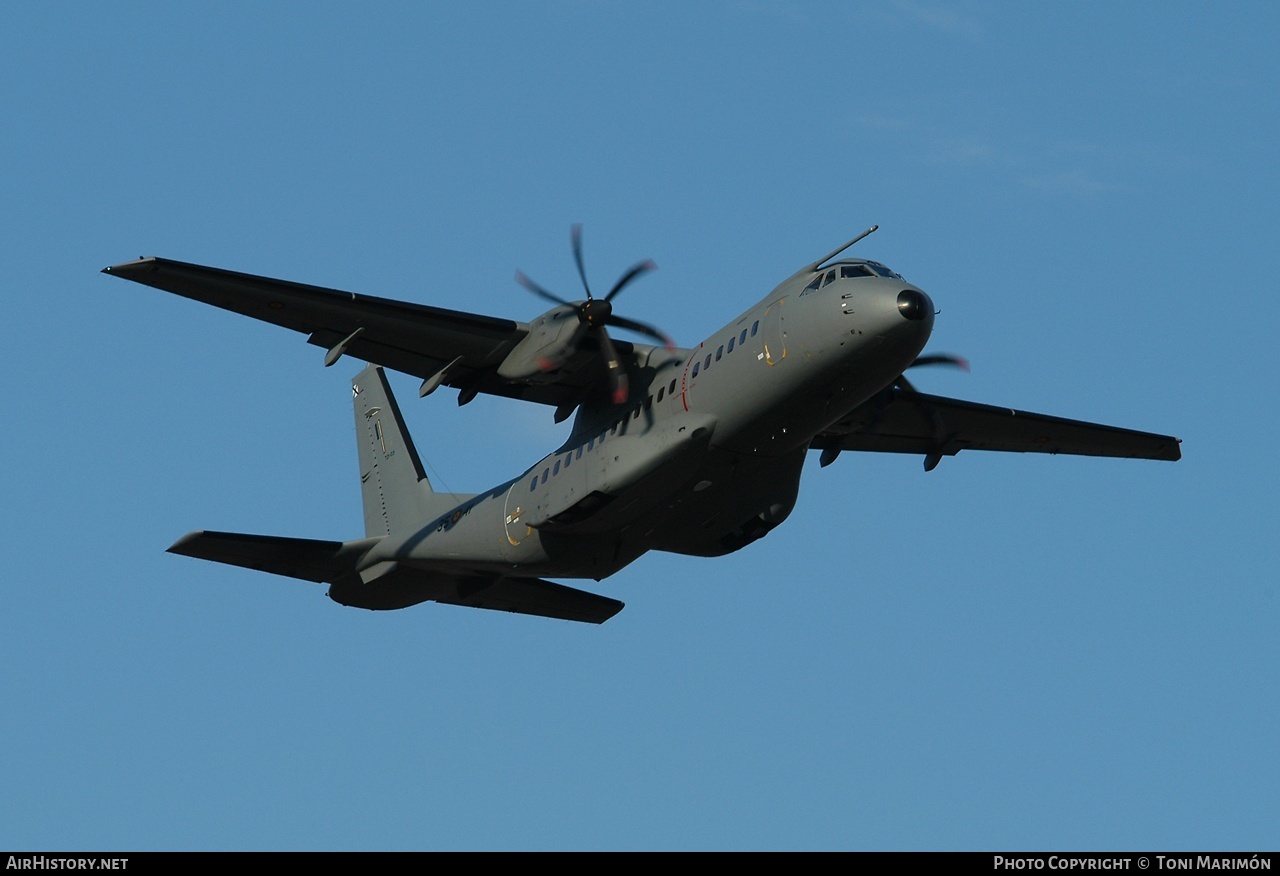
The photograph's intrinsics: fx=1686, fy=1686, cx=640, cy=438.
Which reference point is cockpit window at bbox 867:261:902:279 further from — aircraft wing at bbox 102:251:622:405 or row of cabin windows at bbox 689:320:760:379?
aircraft wing at bbox 102:251:622:405

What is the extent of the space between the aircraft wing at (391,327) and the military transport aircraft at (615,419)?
35mm

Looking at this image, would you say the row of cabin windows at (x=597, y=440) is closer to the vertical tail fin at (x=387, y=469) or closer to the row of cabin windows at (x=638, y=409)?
the row of cabin windows at (x=638, y=409)

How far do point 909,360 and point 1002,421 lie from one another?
660 cm

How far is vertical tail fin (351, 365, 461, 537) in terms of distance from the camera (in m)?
32.7

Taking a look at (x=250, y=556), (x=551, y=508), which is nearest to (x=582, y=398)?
(x=551, y=508)

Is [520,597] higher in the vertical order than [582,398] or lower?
lower

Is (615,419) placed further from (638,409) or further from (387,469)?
(387,469)

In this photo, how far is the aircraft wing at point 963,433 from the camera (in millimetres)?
30438

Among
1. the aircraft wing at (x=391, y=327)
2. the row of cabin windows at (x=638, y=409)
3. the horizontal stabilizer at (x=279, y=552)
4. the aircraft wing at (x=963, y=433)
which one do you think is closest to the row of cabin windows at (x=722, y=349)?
the row of cabin windows at (x=638, y=409)

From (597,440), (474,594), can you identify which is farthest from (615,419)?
(474,594)

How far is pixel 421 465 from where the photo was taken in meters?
33.9

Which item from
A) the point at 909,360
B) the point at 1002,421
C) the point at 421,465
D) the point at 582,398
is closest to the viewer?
the point at 909,360
